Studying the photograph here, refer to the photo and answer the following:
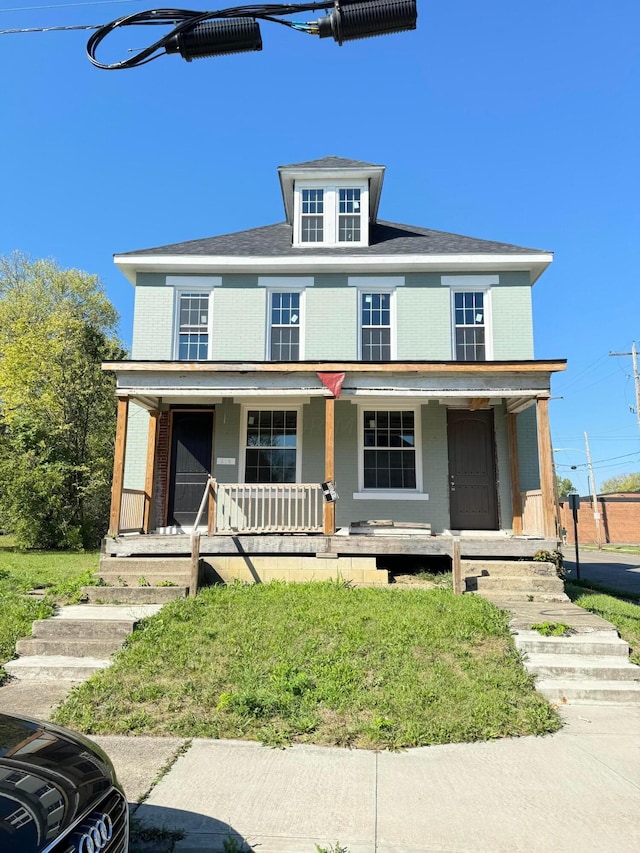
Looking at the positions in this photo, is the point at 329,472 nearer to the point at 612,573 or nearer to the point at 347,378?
the point at 347,378

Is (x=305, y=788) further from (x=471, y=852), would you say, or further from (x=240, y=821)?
(x=471, y=852)

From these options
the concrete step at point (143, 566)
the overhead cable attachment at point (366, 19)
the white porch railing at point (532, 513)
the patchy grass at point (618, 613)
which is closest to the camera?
the overhead cable attachment at point (366, 19)

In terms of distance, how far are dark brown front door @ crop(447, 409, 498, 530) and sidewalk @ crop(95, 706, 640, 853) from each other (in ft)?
22.0

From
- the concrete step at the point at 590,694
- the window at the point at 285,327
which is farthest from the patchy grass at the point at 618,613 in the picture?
the window at the point at 285,327

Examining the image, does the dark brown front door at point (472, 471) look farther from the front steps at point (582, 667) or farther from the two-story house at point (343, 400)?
the front steps at point (582, 667)

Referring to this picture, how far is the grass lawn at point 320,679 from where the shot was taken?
4.77 m

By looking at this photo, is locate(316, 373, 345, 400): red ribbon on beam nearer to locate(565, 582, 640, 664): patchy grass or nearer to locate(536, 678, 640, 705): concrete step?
locate(565, 582, 640, 664): patchy grass

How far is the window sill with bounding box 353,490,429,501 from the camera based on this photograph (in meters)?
11.4

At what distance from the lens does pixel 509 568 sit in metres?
8.89

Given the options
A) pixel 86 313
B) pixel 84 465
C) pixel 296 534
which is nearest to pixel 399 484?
pixel 296 534

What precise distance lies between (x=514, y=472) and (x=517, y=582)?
3.12m

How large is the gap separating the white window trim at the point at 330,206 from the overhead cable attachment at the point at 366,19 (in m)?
8.82

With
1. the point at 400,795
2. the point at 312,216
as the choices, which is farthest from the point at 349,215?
the point at 400,795

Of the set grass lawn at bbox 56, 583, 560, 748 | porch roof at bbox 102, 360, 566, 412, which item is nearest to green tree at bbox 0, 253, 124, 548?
porch roof at bbox 102, 360, 566, 412
